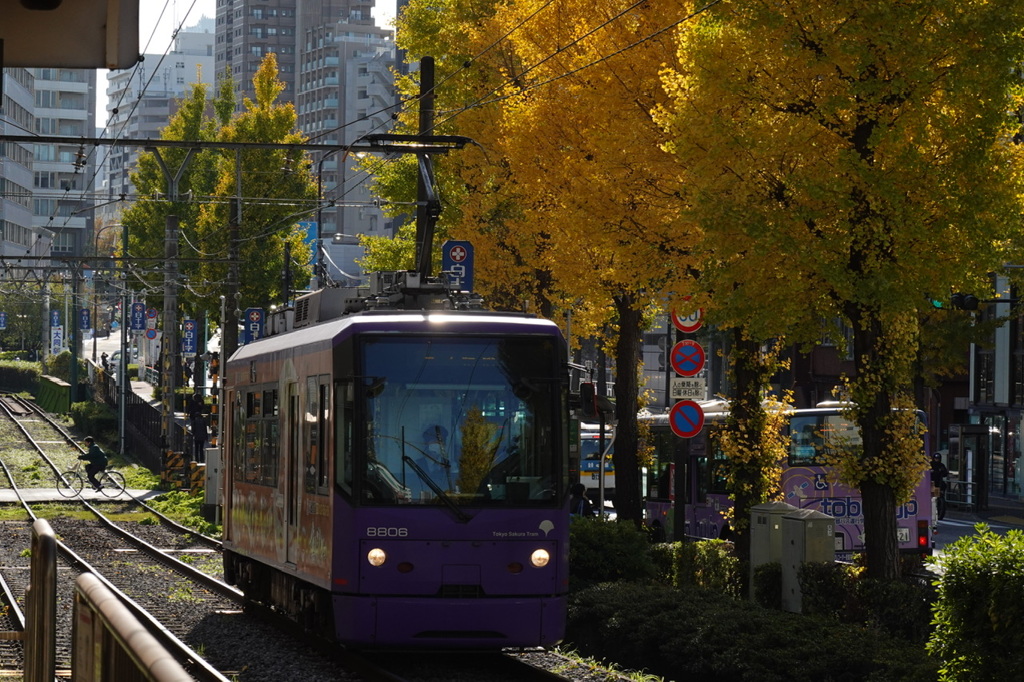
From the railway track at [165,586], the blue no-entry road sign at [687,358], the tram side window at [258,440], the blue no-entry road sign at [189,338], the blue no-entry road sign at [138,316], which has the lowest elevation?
the railway track at [165,586]

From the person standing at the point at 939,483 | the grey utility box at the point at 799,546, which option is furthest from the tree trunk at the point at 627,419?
the person standing at the point at 939,483

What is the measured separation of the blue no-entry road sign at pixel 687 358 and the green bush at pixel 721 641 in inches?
152

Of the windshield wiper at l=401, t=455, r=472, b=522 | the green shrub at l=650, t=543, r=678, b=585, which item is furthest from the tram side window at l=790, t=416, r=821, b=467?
the windshield wiper at l=401, t=455, r=472, b=522

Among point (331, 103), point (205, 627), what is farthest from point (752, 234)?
point (331, 103)

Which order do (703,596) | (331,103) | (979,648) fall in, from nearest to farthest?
(979,648), (703,596), (331,103)

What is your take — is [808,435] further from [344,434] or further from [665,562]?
[344,434]

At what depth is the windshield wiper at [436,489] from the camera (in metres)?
13.0

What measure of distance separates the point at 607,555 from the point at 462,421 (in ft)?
17.1

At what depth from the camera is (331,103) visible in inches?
Answer: 6747

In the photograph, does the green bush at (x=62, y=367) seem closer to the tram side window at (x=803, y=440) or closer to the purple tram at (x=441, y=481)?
the tram side window at (x=803, y=440)

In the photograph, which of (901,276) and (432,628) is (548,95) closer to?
(901,276)

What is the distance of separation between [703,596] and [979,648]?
503cm

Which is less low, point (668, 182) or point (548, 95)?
point (548, 95)

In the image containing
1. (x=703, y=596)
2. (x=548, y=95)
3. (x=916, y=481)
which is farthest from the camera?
(x=548, y=95)
